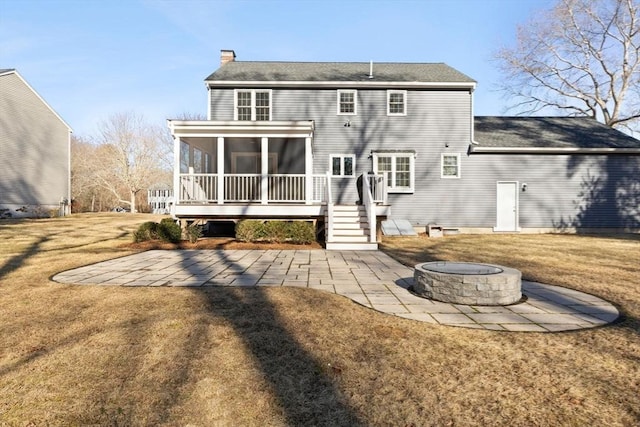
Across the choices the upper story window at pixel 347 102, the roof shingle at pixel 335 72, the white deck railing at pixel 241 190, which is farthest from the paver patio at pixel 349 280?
the roof shingle at pixel 335 72

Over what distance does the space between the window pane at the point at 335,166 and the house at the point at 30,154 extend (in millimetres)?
20151

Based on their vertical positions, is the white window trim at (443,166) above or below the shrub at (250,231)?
above

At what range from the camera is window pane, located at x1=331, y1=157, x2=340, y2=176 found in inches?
599

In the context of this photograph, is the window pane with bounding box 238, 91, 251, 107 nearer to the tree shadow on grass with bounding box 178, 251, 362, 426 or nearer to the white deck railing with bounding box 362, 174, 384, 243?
the white deck railing with bounding box 362, 174, 384, 243

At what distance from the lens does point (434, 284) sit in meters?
4.80

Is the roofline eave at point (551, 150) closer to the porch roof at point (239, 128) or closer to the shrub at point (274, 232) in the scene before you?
the porch roof at point (239, 128)

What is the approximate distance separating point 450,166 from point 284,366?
563 inches

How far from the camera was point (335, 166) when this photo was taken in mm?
15242

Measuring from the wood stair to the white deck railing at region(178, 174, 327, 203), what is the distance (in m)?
1.13

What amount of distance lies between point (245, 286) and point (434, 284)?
287cm

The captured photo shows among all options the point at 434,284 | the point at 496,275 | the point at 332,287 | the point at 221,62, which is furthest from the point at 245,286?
the point at 221,62

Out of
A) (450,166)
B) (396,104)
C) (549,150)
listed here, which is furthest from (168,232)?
(549,150)

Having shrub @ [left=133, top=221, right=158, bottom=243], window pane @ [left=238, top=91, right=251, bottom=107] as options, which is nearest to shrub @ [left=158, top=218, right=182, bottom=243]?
shrub @ [left=133, top=221, right=158, bottom=243]

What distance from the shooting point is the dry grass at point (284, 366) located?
2215 mm
